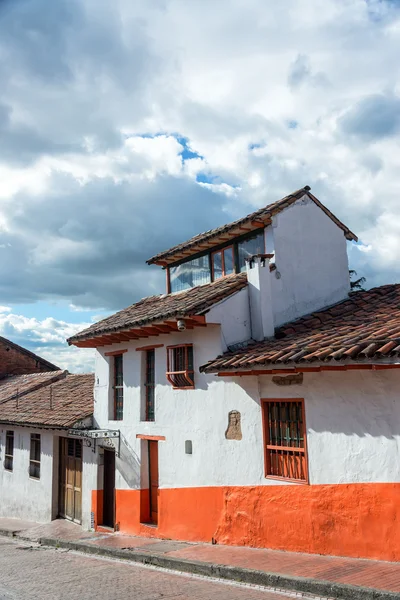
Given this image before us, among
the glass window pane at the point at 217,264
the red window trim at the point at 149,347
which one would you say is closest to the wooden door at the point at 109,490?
the red window trim at the point at 149,347

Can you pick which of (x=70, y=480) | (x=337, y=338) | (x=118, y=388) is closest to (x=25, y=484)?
(x=70, y=480)

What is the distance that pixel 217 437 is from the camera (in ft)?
35.1

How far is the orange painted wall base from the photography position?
25.5ft

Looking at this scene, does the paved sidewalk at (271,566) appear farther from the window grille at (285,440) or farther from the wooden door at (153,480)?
the window grille at (285,440)

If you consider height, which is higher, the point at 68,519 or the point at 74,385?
the point at 74,385

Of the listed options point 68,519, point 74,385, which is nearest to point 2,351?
point 74,385

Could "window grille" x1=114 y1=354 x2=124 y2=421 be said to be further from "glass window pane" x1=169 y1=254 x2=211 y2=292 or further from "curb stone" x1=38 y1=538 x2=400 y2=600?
"curb stone" x1=38 y1=538 x2=400 y2=600

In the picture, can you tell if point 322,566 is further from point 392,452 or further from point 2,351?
point 2,351

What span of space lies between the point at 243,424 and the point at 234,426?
0.83 ft

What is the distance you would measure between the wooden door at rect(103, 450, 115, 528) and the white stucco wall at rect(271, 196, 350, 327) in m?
6.38

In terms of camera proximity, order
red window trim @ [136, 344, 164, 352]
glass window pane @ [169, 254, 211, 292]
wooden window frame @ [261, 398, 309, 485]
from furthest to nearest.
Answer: glass window pane @ [169, 254, 211, 292] < red window trim @ [136, 344, 164, 352] < wooden window frame @ [261, 398, 309, 485]

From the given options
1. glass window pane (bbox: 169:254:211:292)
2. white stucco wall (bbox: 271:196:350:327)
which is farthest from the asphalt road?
glass window pane (bbox: 169:254:211:292)

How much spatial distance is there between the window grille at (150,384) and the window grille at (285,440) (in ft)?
13.4

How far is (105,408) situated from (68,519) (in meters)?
3.98
